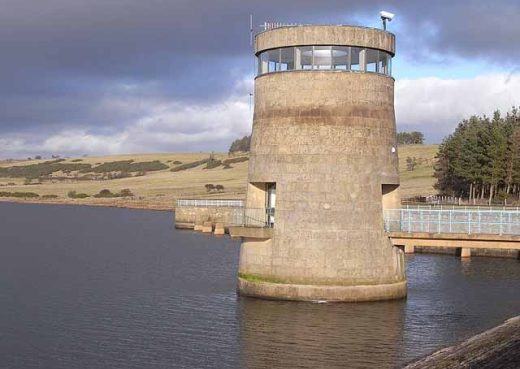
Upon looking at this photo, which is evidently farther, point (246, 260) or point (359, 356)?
point (246, 260)

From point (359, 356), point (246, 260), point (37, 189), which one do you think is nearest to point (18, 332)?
point (246, 260)

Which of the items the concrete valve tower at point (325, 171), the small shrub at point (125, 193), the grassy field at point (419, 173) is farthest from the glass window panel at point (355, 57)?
the small shrub at point (125, 193)

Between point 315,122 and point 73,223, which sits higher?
point 315,122

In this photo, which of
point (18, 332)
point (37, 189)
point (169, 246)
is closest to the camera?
point (18, 332)

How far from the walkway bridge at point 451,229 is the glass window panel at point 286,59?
815cm

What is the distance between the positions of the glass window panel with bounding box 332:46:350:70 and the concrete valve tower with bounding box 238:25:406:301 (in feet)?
0.15

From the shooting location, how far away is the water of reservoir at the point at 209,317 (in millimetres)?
29297

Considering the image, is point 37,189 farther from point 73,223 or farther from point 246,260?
point 246,260

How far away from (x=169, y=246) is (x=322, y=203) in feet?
121

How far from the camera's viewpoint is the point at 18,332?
33219 mm

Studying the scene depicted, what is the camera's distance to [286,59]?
39062 millimetres

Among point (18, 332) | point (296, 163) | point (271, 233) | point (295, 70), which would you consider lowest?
point (18, 332)

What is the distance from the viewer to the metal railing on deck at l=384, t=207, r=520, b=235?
1455 inches

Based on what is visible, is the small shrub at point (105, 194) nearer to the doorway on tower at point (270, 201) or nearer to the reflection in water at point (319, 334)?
the doorway on tower at point (270, 201)
